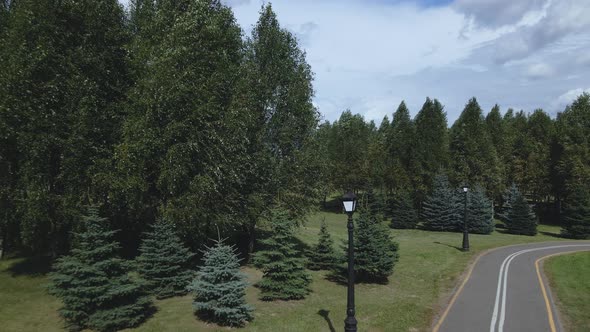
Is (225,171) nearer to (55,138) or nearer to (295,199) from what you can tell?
(295,199)

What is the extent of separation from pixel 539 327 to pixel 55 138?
22.2 meters

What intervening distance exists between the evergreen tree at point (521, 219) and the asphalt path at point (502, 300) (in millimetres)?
18574

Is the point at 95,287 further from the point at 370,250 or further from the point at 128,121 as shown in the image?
the point at 370,250

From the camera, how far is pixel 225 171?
22656mm

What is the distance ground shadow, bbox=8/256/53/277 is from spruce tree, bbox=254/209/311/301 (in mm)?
12354

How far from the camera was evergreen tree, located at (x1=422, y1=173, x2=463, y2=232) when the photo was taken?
50469mm

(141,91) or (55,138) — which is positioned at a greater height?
(141,91)

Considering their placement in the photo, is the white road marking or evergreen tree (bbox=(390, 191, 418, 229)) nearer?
the white road marking

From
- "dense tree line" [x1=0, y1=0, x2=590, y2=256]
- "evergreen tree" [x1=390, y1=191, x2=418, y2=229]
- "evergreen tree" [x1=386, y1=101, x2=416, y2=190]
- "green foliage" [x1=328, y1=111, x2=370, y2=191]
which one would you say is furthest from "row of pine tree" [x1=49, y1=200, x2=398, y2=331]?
"green foliage" [x1=328, y1=111, x2=370, y2=191]

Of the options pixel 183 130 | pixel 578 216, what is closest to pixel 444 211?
pixel 578 216

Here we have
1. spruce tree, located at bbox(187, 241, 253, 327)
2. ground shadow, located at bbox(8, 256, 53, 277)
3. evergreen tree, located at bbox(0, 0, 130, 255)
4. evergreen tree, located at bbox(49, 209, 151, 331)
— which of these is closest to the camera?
A: evergreen tree, located at bbox(49, 209, 151, 331)

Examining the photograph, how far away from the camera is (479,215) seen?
1911 inches

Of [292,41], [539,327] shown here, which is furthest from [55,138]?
[539,327]

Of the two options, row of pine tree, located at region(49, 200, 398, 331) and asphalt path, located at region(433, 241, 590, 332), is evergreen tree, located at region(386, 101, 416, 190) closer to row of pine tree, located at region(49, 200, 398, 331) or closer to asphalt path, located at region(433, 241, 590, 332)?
asphalt path, located at region(433, 241, 590, 332)
